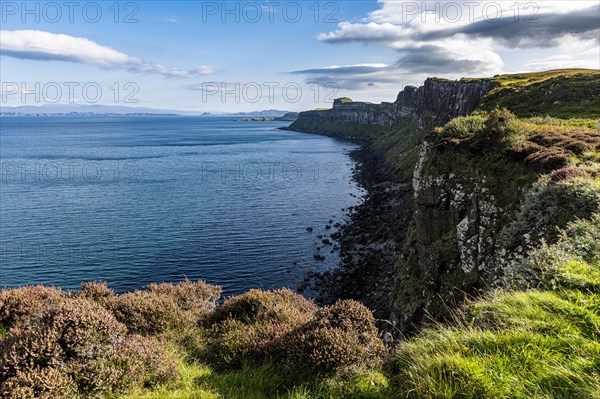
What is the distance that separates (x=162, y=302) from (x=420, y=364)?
9.47 metres

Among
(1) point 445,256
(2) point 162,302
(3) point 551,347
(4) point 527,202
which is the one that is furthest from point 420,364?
(1) point 445,256

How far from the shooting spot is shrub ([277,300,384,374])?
30.0 feet

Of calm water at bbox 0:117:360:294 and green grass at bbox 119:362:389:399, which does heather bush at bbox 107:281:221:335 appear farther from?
calm water at bbox 0:117:360:294

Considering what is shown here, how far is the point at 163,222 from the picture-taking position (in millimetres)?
65125

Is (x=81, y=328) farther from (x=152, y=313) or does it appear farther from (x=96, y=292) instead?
(x=96, y=292)

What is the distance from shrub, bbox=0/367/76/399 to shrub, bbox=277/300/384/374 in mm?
5001

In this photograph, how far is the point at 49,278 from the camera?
1745 inches

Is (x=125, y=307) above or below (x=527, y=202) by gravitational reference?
below

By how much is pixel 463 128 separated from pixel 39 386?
109 feet

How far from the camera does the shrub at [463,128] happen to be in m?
31.5

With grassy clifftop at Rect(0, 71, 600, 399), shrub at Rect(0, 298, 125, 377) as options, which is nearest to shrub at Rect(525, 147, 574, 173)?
grassy clifftop at Rect(0, 71, 600, 399)

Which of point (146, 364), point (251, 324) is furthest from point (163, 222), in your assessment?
point (146, 364)

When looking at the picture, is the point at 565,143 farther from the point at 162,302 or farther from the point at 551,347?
the point at 162,302

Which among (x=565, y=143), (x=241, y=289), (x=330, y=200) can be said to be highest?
(x=565, y=143)
